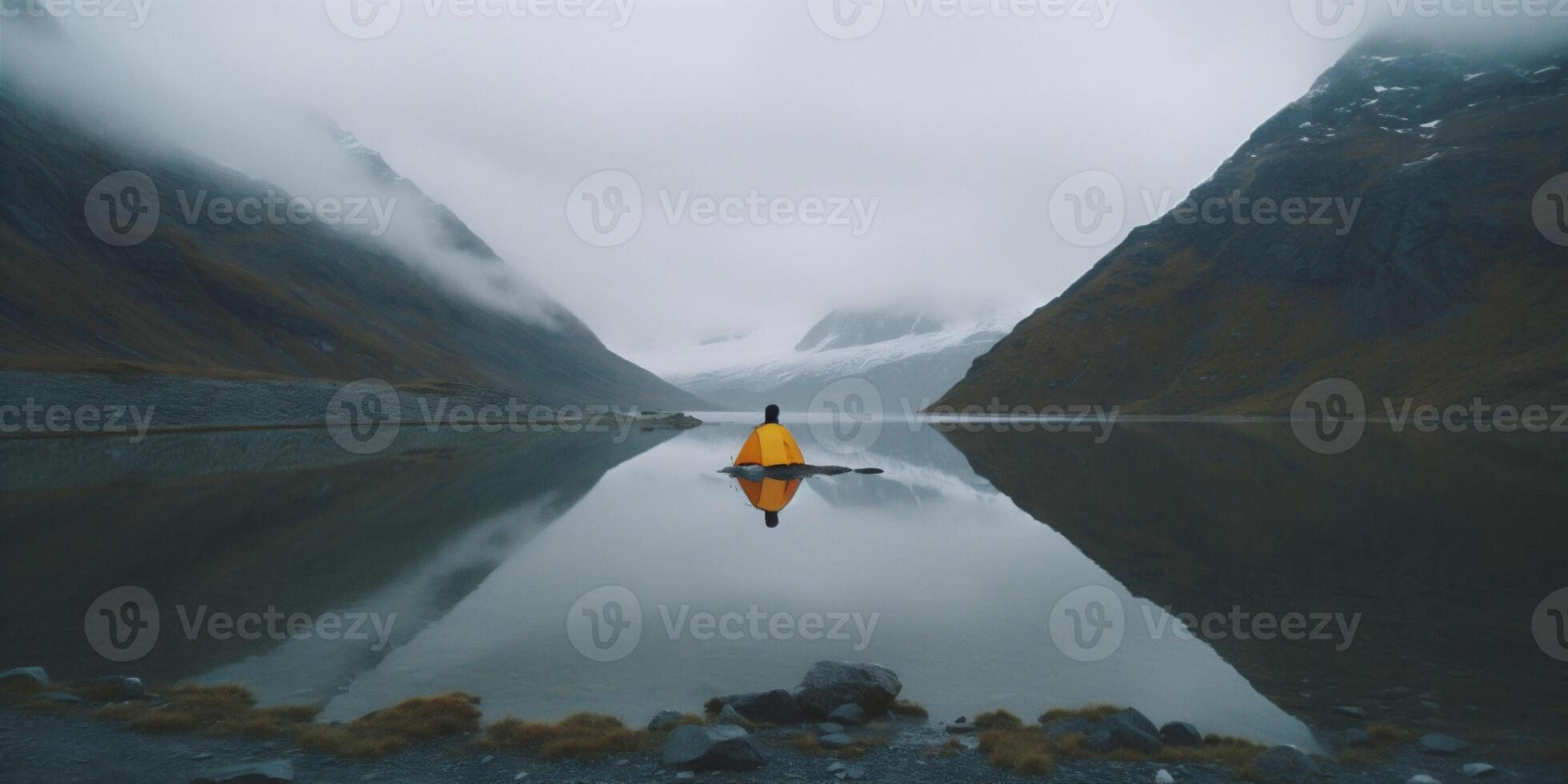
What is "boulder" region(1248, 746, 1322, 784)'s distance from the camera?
8.67 meters

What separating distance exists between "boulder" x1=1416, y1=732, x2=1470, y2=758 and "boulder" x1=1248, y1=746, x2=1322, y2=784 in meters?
1.62

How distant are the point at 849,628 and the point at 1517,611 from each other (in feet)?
40.5

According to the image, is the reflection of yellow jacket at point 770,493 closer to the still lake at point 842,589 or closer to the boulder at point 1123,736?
the still lake at point 842,589

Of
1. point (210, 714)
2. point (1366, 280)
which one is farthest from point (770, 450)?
point (1366, 280)

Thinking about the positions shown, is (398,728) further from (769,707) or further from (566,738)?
(769,707)

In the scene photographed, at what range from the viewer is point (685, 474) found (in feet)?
153

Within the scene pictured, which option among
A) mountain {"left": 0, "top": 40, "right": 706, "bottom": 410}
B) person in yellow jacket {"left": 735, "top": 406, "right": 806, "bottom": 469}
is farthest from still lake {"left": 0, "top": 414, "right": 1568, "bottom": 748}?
mountain {"left": 0, "top": 40, "right": 706, "bottom": 410}

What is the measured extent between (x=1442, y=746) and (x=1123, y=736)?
365 centimetres

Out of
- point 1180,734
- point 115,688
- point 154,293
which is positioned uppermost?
point 154,293

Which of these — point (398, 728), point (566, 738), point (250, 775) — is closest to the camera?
point (250, 775)

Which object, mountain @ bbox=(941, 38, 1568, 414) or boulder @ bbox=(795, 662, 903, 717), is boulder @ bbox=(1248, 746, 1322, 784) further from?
mountain @ bbox=(941, 38, 1568, 414)

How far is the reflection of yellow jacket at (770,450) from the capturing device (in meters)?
46.8

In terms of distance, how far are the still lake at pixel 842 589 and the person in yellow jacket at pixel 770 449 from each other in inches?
379

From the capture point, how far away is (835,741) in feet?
32.6
